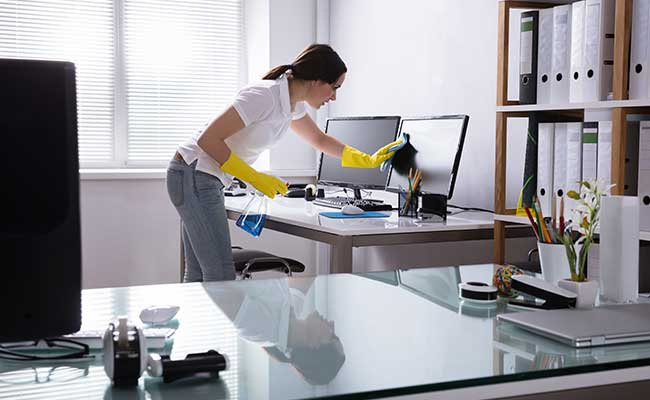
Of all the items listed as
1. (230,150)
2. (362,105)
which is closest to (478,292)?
(230,150)

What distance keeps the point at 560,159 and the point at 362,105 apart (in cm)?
217

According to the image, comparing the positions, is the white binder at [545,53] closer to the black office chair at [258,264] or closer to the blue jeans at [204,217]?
the blue jeans at [204,217]

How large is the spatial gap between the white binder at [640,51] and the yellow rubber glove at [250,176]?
1418mm

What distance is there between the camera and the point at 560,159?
2354mm

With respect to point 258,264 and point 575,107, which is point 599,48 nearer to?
point 575,107

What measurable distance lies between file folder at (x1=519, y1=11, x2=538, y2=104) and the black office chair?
1336 millimetres

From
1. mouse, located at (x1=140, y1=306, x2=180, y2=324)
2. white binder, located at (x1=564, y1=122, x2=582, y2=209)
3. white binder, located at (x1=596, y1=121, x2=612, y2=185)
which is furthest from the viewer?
white binder, located at (x1=564, y1=122, x2=582, y2=209)

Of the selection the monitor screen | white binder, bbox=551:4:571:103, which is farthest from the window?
white binder, bbox=551:4:571:103

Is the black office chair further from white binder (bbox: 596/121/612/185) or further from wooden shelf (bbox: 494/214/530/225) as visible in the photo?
white binder (bbox: 596/121/612/185)

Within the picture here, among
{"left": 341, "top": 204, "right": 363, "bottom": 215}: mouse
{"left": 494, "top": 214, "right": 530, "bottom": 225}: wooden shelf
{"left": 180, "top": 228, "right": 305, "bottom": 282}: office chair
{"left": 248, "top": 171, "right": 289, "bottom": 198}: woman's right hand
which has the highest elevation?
{"left": 248, "top": 171, "right": 289, "bottom": 198}: woman's right hand

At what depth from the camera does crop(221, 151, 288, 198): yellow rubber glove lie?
2912 millimetres

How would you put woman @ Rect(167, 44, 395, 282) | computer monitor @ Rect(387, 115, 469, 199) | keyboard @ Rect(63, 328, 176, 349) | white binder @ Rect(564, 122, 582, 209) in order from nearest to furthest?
keyboard @ Rect(63, 328, 176, 349)
white binder @ Rect(564, 122, 582, 209)
woman @ Rect(167, 44, 395, 282)
computer monitor @ Rect(387, 115, 469, 199)

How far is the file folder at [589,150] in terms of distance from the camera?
221cm

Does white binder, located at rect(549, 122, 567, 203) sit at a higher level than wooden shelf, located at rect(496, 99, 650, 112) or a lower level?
lower
